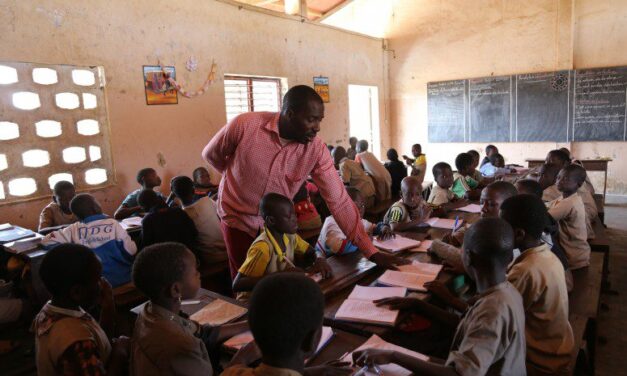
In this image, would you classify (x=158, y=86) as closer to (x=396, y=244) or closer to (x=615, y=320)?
(x=396, y=244)

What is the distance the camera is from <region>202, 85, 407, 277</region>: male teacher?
1996 mm

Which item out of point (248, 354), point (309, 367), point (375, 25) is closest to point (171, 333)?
point (248, 354)

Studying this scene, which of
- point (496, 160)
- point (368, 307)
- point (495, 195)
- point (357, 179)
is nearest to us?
point (368, 307)

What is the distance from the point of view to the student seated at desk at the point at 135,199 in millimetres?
3986

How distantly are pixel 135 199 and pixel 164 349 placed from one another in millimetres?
3332

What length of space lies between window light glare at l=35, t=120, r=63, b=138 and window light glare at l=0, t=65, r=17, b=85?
16.1 inches

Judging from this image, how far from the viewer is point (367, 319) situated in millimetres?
1510

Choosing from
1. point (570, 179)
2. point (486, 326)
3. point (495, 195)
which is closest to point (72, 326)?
point (486, 326)

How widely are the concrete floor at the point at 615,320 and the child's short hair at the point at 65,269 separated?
2.65 m

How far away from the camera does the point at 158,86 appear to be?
4.96 m

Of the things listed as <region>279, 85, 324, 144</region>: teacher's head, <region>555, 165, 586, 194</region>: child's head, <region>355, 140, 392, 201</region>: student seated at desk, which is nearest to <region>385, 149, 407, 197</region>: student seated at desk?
<region>355, 140, 392, 201</region>: student seated at desk

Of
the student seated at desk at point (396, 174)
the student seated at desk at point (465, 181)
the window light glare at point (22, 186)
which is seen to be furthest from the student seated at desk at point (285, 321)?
the student seated at desk at point (396, 174)

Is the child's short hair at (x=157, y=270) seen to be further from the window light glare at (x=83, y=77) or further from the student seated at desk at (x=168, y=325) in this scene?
the window light glare at (x=83, y=77)

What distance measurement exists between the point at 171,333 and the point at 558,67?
798cm
